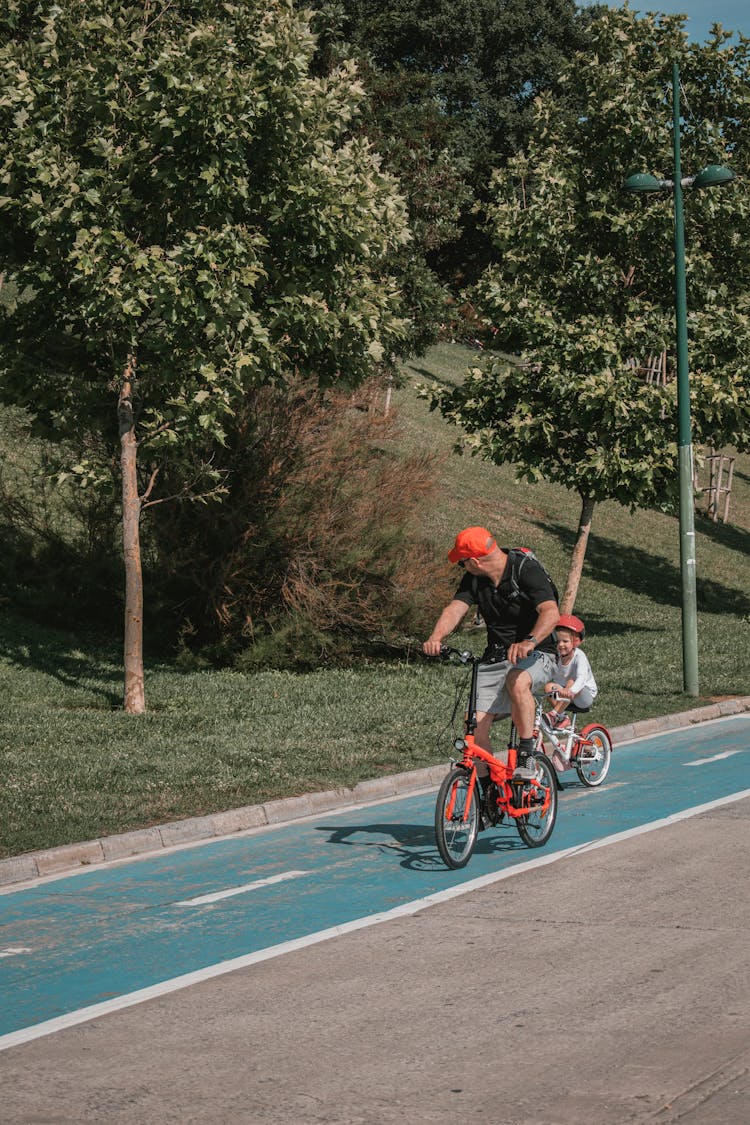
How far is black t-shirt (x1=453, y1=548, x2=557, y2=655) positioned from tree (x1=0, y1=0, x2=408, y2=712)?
6981 millimetres

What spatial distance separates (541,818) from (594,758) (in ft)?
8.31

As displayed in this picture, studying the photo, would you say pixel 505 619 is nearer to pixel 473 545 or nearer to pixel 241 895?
pixel 473 545

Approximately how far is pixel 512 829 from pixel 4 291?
3366 centimetres

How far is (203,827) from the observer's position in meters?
9.59

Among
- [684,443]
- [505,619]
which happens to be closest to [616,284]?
[684,443]

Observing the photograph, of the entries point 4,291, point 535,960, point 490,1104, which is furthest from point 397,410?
point 4,291

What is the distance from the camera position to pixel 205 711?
15.5 metres

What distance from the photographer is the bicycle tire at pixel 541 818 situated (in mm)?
8844

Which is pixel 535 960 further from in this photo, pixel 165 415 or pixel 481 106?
pixel 481 106

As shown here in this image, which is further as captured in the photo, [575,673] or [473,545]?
[575,673]

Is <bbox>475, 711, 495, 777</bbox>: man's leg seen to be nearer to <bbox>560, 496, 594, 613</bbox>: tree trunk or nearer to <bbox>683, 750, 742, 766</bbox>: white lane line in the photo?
<bbox>683, 750, 742, 766</bbox>: white lane line

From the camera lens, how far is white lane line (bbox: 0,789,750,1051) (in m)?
5.54

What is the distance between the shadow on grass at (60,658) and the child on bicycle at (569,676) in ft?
21.8

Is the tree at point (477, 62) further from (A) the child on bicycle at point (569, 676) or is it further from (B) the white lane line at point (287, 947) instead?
(B) the white lane line at point (287, 947)
